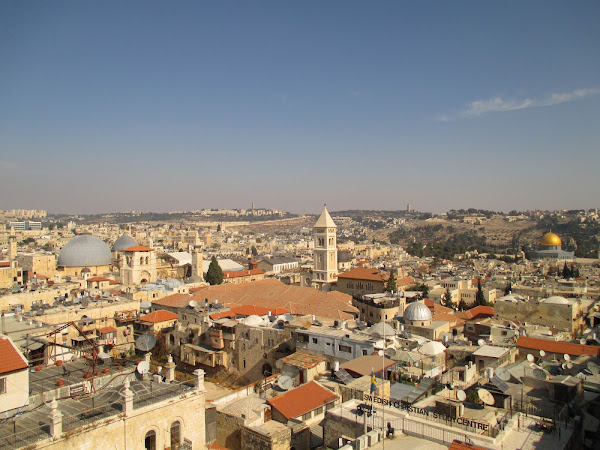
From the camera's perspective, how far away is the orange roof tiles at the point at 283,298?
1008 inches

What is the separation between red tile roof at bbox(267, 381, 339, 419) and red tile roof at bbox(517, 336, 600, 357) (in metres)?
9.76

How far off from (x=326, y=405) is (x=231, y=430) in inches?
102

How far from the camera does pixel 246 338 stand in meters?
19.9

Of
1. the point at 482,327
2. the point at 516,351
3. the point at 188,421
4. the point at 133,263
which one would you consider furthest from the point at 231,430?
the point at 133,263

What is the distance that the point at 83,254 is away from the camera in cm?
4606

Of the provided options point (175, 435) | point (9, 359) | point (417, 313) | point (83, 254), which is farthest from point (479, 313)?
point (83, 254)

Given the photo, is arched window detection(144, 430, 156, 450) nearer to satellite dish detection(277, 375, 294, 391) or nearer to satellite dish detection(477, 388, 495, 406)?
satellite dish detection(277, 375, 294, 391)

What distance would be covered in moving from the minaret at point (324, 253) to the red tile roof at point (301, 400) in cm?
2567

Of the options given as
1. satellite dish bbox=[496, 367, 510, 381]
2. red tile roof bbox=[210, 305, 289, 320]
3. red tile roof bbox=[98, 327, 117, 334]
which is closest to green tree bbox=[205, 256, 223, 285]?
red tile roof bbox=[210, 305, 289, 320]

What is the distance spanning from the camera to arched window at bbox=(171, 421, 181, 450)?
962 centimetres

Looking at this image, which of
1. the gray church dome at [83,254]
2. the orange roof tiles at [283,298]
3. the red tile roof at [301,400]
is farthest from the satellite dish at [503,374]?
the gray church dome at [83,254]

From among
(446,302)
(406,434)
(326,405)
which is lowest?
(446,302)

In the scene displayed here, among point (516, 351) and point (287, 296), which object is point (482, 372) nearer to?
point (516, 351)

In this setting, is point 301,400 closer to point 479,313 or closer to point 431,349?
point 431,349
